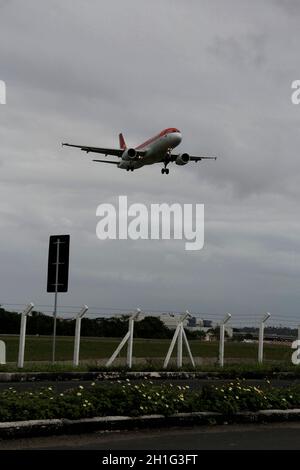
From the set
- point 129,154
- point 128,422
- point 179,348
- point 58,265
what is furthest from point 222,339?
point 129,154

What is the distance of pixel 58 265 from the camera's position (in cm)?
1692

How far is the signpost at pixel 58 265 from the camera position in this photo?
16812mm

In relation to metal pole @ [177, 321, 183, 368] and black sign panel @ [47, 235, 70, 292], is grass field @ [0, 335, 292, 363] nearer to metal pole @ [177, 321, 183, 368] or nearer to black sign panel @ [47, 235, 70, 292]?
metal pole @ [177, 321, 183, 368]

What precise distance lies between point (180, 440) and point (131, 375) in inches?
267

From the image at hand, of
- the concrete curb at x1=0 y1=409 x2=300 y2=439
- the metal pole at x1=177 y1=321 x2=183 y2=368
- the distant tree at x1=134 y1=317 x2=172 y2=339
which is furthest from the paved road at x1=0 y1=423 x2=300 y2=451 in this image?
the distant tree at x1=134 y1=317 x2=172 y2=339

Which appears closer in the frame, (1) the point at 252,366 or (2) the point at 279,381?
(2) the point at 279,381

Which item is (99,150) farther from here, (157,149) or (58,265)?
(58,265)

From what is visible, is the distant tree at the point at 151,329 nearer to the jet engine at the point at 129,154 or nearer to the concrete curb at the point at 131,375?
the concrete curb at the point at 131,375

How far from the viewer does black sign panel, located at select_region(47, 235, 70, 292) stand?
55.2 ft
